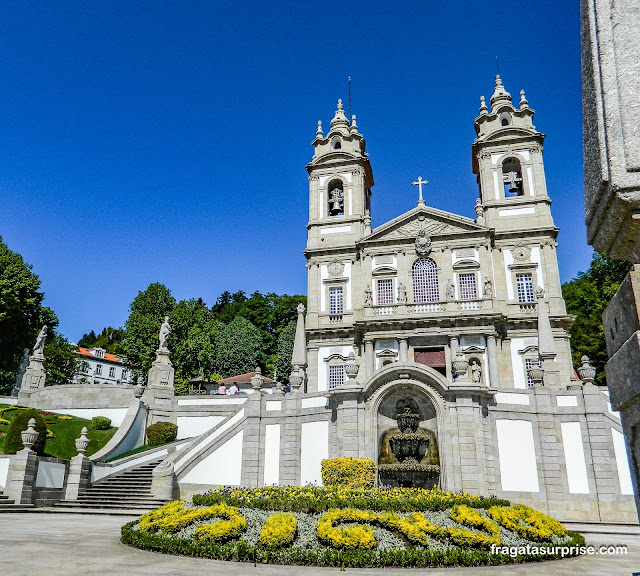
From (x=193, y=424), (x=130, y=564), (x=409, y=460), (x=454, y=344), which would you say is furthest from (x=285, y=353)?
(x=130, y=564)

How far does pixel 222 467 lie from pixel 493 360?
15.5m

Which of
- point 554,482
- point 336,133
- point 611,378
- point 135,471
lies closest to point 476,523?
point 611,378

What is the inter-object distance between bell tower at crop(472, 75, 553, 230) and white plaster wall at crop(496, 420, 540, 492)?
1646cm

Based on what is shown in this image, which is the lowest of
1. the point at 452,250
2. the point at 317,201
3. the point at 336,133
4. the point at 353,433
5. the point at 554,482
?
the point at 554,482

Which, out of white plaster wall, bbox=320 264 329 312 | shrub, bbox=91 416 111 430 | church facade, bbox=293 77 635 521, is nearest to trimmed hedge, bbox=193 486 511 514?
church facade, bbox=293 77 635 521

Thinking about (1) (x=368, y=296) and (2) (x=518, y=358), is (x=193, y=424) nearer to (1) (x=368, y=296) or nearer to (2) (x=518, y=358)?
(1) (x=368, y=296)

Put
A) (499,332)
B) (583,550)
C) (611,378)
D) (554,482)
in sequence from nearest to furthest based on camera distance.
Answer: (611,378) → (583,550) → (554,482) → (499,332)

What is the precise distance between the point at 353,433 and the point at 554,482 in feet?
22.8

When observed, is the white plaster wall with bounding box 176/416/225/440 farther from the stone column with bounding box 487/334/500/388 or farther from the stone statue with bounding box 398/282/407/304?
the stone column with bounding box 487/334/500/388

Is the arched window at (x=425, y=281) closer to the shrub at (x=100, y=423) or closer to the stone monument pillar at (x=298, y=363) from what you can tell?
the stone monument pillar at (x=298, y=363)

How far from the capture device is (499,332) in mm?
29172

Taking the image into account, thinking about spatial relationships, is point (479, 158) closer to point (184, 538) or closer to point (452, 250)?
point (452, 250)

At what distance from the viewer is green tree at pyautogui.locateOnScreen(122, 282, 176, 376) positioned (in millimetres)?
40750

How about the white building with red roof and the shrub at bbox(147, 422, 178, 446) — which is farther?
the white building with red roof
